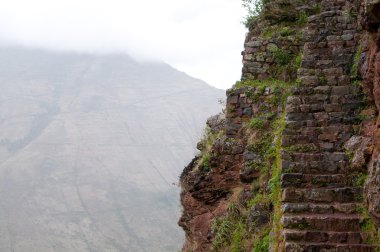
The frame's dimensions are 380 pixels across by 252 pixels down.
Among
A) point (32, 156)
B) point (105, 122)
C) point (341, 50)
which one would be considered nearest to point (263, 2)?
point (341, 50)

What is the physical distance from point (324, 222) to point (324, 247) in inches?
17.8

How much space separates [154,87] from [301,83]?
549 feet

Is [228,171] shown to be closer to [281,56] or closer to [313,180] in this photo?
[281,56]

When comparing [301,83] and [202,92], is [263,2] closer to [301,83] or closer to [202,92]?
[301,83]

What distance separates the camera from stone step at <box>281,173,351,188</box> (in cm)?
831

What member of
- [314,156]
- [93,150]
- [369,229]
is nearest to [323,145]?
[314,156]

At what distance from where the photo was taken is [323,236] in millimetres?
7457

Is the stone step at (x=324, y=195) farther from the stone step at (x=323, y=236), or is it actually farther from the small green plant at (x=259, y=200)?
the small green plant at (x=259, y=200)

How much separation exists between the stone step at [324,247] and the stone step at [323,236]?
11cm

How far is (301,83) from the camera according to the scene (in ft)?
33.7

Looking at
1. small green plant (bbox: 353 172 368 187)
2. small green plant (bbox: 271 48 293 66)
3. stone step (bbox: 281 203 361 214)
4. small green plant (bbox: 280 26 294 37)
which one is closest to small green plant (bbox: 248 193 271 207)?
stone step (bbox: 281 203 361 214)

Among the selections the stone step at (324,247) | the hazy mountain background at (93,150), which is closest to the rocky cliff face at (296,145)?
the stone step at (324,247)

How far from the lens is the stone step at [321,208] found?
784 cm

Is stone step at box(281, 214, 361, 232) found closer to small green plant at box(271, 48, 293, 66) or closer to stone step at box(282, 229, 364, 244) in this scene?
stone step at box(282, 229, 364, 244)
